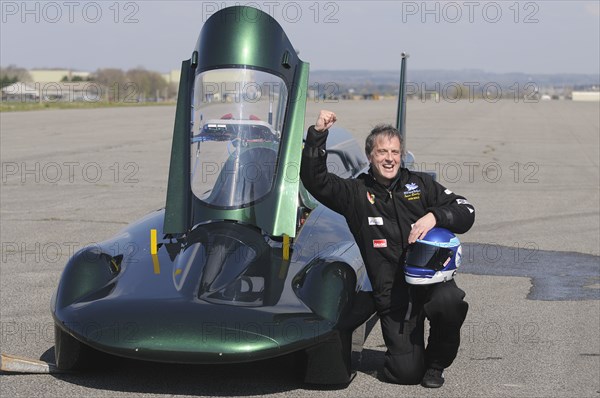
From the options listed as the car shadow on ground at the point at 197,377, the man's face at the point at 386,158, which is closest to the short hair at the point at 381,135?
the man's face at the point at 386,158

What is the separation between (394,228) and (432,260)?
0.41 metres

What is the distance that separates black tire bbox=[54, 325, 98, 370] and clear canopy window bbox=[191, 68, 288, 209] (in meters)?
1.46

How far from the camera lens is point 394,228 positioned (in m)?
5.73

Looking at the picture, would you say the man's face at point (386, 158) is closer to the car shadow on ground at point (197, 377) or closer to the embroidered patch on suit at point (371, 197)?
the embroidered patch on suit at point (371, 197)

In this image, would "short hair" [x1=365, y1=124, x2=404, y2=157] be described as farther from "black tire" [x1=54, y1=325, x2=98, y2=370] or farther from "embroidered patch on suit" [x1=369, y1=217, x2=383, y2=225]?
"black tire" [x1=54, y1=325, x2=98, y2=370]

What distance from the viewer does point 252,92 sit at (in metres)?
6.71

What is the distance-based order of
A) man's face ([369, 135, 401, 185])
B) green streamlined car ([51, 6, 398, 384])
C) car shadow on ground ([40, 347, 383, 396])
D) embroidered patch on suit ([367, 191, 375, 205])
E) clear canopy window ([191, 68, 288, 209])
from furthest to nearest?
clear canopy window ([191, 68, 288, 209]), embroidered patch on suit ([367, 191, 375, 205]), man's face ([369, 135, 401, 185]), car shadow on ground ([40, 347, 383, 396]), green streamlined car ([51, 6, 398, 384])

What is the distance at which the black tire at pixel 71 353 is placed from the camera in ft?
17.7

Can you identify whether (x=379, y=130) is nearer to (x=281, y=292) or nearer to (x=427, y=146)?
(x=281, y=292)

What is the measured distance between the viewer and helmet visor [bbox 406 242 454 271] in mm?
5406

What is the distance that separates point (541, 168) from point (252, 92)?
49.8 ft

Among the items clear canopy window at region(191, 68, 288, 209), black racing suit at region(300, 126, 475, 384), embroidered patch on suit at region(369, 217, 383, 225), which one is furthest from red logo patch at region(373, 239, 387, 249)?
clear canopy window at region(191, 68, 288, 209)

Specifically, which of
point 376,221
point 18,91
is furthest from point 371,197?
point 18,91

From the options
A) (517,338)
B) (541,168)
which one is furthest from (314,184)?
(541,168)
